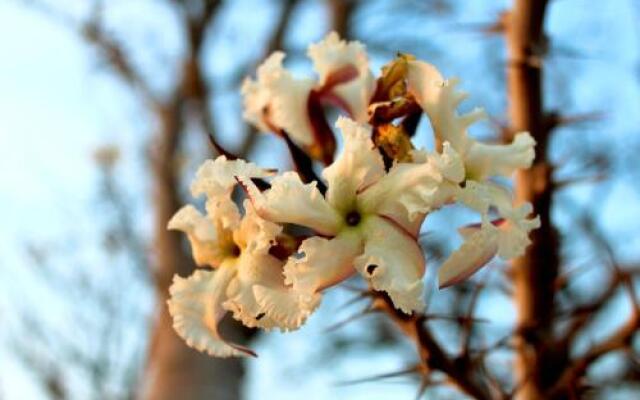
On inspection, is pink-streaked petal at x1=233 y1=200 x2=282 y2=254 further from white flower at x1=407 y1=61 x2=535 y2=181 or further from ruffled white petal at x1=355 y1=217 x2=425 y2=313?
white flower at x1=407 y1=61 x2=535 y2=181

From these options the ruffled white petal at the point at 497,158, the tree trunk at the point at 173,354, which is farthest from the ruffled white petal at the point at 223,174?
the tree trunk at the point at 173,354

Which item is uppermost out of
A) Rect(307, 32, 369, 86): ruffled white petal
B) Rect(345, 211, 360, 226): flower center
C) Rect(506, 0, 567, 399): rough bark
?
Rect(307, 32, 369, 86): ruffled white petal

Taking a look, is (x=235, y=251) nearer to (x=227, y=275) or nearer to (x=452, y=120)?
(x=227, y=275)

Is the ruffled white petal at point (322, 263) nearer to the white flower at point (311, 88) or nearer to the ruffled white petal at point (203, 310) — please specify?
the ruffled white petal at point (203, 310)

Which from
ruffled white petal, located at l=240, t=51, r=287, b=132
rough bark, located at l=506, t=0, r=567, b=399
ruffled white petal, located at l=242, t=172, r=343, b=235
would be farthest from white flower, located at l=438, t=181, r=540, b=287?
rough bark, located at l=506, t=0, r=567, b=399

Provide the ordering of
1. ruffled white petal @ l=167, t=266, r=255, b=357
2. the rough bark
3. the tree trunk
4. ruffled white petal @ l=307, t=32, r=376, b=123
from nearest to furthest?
ruffled white petal @ l=167, t=266, r=255, b=357, ruffled white petal @ l=307, t=32, r=376, b=123, the rough bark, the tree trunk

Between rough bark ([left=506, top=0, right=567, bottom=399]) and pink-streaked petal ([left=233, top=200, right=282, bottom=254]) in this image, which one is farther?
rough bark ([left=506, top=0, right=567, bottom=399])

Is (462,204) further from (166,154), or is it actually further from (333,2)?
(333,2)

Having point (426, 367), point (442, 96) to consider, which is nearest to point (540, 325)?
point (426, 367)
